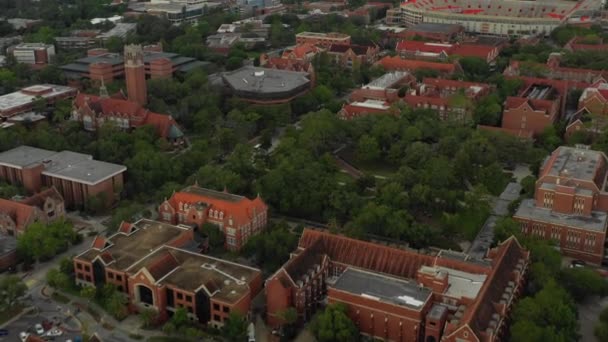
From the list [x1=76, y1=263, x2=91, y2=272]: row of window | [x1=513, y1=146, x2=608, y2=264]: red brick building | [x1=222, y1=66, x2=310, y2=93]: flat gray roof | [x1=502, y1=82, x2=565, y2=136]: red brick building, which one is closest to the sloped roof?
[x1=513, y1=146, x2=608, y2=264]: red brick building

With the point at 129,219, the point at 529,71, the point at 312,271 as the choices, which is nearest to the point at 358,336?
the point at 312,271

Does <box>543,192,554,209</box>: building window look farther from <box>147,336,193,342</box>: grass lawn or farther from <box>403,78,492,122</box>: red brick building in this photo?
<box>147,336,193,342</box>: grass lawn

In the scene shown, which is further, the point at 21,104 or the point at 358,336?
the point at 21,104

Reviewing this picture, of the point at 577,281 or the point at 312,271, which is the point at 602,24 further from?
the point at 312,271

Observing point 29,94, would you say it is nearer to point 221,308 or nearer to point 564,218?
point 221,308

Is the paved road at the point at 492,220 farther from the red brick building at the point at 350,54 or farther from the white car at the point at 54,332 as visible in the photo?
the red brick building at the point at 350,54

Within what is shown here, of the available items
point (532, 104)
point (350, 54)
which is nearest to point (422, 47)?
point (350, 54)

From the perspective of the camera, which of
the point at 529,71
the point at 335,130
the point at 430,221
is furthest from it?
the point at 529,71
